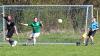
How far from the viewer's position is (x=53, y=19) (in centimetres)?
2609

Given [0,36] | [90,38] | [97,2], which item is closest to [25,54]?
[90,38]

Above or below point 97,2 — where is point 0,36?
below

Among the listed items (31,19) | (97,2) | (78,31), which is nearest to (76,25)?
(78,31)

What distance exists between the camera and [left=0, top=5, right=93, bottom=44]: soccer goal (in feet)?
83.6

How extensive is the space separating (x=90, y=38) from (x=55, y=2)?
11.2 m

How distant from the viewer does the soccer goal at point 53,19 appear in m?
25.5

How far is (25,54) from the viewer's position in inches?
669

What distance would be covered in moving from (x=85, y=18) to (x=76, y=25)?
0.95 m

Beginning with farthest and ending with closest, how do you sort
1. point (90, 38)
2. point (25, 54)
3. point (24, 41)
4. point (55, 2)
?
point (55, 2) → point (24, 41) → point (90, 38) → point (25, 54)

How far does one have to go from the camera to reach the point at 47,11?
25859 millimetres

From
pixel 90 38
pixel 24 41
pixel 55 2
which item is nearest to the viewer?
pixel 90 38

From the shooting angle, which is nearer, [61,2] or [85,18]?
[85,18]

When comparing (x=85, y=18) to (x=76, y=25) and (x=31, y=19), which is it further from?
(x=31, y=19)

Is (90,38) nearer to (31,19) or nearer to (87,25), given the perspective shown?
(87,25)
